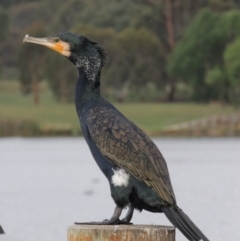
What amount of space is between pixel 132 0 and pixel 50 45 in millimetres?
72991

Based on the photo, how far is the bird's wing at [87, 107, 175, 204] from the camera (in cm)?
684

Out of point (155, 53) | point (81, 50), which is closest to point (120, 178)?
point (81, 50)

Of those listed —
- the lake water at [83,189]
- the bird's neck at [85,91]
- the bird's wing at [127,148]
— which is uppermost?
the bird's neck at [85,91]

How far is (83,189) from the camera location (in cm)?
2828

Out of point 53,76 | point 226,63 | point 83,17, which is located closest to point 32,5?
point 83,17

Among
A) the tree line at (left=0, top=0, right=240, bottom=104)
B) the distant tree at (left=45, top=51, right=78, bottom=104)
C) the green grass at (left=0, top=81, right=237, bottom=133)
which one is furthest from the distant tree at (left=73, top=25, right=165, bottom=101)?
the green grass at (left=0, top=81, right=237, bottom=133)

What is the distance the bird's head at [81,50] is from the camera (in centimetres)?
712

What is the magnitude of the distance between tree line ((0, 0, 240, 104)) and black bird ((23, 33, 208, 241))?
2307 inches

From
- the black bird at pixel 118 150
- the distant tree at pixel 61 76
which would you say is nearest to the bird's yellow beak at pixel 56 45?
the black bird at pixel 118 150

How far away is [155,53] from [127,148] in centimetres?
6866

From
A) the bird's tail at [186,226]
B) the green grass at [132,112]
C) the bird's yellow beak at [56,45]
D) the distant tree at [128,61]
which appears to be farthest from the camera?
the distant tree at [128,61]

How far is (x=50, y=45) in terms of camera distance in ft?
23.3

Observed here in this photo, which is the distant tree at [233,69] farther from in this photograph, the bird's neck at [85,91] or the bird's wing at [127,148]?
the bird's wing at [127,148]

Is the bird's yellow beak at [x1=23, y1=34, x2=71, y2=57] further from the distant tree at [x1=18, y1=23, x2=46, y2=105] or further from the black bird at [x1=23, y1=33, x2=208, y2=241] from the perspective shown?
the distant tree at [x1=18, y1=23, x2=46, y2=105]
